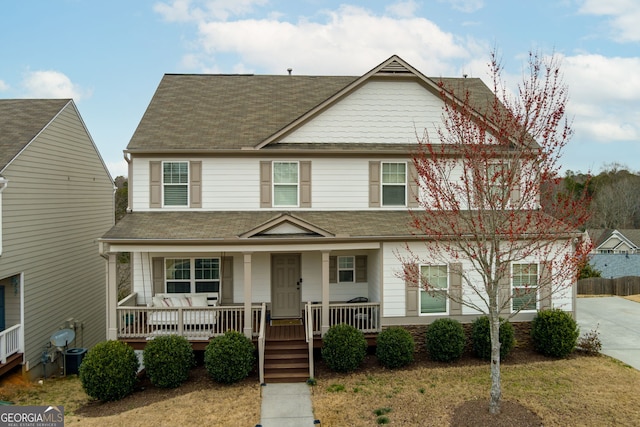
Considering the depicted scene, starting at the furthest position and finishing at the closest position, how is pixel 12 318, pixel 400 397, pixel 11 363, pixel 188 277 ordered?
pixel 188 277 → pixel 12 318 → pixel 11 363 → pixel 400 397

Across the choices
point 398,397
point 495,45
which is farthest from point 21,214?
point 495,45

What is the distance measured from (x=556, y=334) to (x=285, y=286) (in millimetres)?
7693

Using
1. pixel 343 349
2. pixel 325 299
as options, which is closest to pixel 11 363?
pixel 325 299

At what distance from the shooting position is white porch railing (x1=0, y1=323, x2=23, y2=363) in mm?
12234

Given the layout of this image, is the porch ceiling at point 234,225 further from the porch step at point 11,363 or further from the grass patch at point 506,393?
the porch step at point 11,363

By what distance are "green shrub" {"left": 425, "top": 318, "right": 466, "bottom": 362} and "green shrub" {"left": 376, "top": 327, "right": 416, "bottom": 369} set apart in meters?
0.59

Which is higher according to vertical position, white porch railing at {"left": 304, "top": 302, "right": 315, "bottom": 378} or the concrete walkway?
white porch railing at {"left": 304, "top": 302, "right": 315, "bottom": 378}

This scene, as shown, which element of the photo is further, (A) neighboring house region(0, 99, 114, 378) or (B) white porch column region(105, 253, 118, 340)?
(A) neighboring house region(0, 99, 114, 378)

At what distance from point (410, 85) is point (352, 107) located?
194 centimetres

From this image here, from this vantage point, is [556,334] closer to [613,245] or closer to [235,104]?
[235,104]

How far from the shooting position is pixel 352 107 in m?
14.4

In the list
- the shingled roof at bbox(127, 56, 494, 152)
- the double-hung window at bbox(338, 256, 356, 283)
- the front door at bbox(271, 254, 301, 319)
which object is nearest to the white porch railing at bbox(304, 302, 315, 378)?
the front door at bbox(271, 254, 301, 319)

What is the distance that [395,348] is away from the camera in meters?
11.8

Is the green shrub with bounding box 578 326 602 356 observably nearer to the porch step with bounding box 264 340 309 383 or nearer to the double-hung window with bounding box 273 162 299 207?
the porch step with bounding box 264 340 309 383
